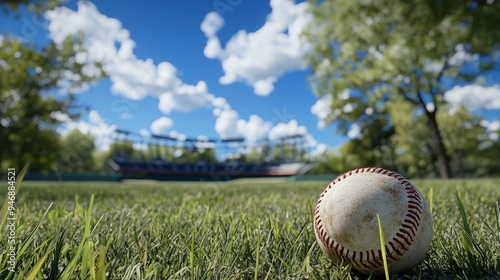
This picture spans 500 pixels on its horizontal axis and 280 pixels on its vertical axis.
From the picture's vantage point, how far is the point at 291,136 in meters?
56.8

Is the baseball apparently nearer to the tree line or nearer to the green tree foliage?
the tree line

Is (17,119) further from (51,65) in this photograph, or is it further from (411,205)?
(411,205)

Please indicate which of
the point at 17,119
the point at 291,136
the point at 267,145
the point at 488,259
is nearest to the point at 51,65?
the point at 17,119

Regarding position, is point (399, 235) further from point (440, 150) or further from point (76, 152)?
point (76, 152)

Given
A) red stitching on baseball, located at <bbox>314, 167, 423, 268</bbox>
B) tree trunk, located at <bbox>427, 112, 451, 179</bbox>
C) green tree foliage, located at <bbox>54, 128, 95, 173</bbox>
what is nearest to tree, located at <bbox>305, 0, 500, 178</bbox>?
tree trunk, located at <bbox>427, 112, 451, 179</bbox>

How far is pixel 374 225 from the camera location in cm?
169

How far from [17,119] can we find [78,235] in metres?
29.9

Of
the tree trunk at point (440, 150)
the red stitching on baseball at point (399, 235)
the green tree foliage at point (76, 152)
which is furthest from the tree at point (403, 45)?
the green tree foliage at point (76, 152)

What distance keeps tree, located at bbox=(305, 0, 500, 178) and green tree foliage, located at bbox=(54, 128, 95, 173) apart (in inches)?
1411

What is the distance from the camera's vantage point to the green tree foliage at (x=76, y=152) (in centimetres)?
4697

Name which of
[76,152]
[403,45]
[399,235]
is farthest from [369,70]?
[76,152]

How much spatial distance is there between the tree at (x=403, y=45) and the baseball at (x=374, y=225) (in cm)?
1831

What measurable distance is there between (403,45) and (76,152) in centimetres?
4847

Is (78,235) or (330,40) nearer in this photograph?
(78,235)
